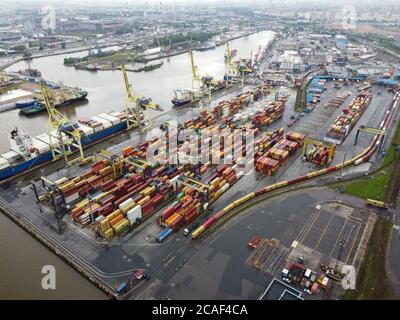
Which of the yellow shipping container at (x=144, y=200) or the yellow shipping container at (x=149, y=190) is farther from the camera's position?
the yellow shipping container at (x=149, y=190)

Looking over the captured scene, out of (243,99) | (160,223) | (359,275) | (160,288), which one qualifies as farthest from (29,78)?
(359,275)

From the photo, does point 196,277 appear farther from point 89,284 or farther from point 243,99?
point 243,99

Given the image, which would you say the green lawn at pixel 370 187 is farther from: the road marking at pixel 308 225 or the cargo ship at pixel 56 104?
the cargo ship at pixel 56 104

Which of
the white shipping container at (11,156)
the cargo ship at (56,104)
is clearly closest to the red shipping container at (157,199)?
the white shipping container at (11,156)

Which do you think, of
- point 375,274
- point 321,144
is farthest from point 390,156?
point 375,274

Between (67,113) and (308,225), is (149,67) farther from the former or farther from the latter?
(308,225)

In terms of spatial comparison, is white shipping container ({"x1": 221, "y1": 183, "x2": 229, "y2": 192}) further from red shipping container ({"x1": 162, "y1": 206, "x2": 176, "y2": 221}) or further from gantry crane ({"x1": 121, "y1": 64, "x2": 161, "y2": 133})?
gantry crane ({"x1": 121, "y1": 64, "x2": 161, "y2": 133})
